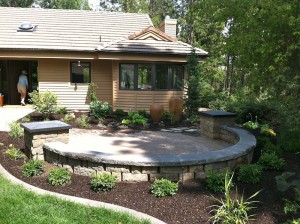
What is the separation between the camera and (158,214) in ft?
13.9

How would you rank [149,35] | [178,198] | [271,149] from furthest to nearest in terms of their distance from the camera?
[149,35] < [271,149] < [178,198]

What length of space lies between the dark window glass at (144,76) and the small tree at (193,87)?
2.11 metres

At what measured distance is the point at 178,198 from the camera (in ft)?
15.3

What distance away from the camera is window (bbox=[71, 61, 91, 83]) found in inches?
568

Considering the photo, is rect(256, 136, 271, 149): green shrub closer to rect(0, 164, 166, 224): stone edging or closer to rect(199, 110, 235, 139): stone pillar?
rect(199, 110, 235, 139): stone pillar

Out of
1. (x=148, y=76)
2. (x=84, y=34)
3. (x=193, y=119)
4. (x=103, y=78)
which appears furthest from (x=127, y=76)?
(x=193, y=119)

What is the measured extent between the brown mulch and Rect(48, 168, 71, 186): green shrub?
0.29 ft

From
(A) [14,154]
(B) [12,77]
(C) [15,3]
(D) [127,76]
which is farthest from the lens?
(C) [15,3]

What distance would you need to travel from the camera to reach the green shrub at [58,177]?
5112 millimetres

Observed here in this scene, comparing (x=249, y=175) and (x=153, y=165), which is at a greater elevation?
(x=153, y=165)

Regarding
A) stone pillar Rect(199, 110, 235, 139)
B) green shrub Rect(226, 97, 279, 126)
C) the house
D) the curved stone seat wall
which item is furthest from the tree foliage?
the curved stone seat wall

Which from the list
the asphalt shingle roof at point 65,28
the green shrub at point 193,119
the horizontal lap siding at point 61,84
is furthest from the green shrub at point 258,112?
the horizontal lap siding at point 61,84

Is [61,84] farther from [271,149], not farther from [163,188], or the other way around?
[163,188]

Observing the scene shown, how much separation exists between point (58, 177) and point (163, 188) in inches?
72.2
